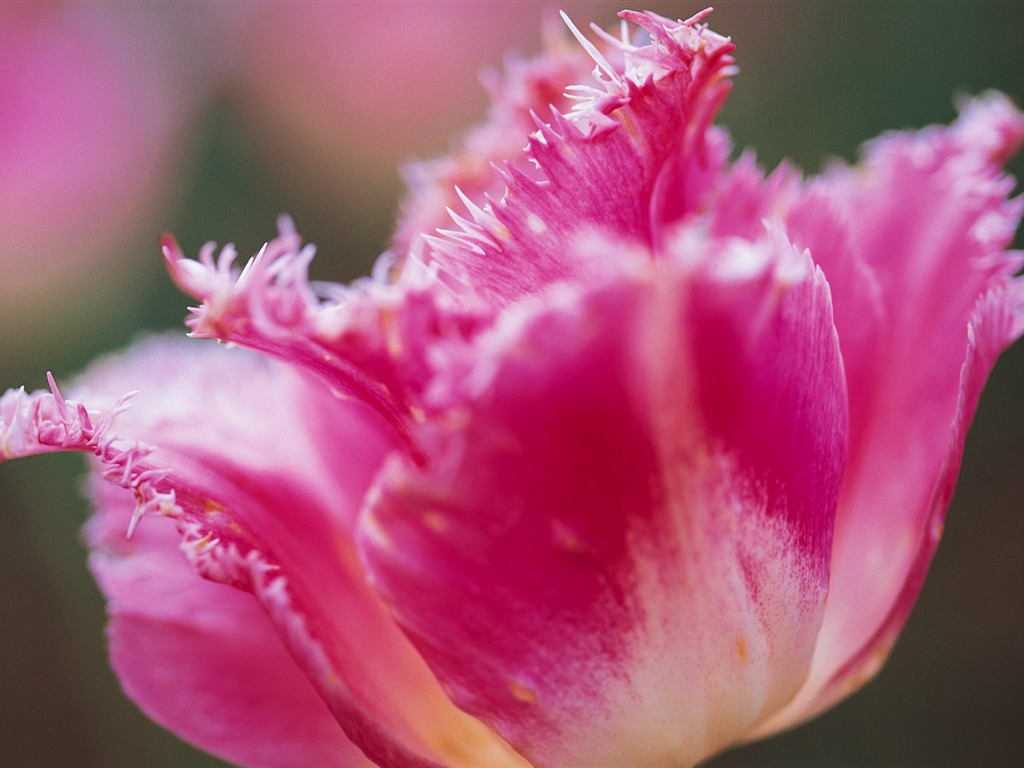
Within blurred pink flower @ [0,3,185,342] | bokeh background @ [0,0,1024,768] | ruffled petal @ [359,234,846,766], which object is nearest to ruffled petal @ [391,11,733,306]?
ruffled petal @ [359,234,846,766]

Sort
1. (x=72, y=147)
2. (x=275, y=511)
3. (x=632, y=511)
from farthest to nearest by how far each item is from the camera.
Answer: (x=72, y=147), (x=275, y=511), (x=632, y=511)

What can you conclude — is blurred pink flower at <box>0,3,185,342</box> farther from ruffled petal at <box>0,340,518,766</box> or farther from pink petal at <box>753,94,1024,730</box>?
pink petal at <box>753,94,1024,730</box>

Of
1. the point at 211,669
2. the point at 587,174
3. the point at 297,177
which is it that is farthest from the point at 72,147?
the point at 587,174

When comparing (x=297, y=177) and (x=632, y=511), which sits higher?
(x=297, y=177)

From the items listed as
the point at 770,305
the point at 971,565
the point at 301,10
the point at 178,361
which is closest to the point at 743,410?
the point at 770,305

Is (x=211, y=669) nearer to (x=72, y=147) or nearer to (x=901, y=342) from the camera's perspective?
(x=901, y=342)

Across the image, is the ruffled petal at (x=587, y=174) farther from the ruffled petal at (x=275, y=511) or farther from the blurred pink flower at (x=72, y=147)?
the blurred pink flower at (x=72, y=147)

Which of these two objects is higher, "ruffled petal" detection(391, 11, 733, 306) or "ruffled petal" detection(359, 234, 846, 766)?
"ruffled petal" detection(391, 11, 733, 306)
